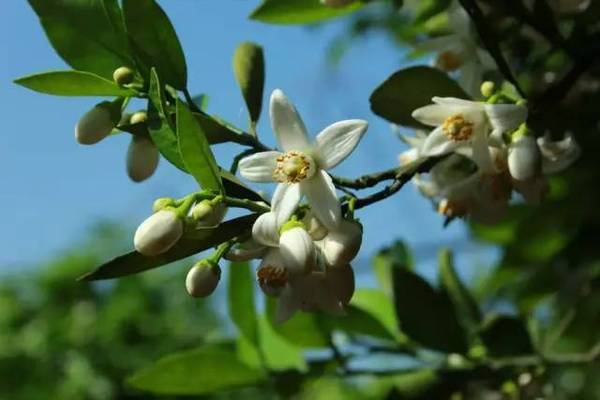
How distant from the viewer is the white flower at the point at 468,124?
0.96 meters

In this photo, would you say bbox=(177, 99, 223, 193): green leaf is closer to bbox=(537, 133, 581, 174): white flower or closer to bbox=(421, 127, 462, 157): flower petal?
bbox=(421, 127, 462, 157): flower petal

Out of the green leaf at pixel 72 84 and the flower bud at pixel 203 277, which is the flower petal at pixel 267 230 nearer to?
the flower bud at pixel 203 277

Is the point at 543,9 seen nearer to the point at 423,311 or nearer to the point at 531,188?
the point at 531,188

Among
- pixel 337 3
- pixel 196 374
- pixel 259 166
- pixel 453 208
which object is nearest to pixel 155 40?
pixel 259 166

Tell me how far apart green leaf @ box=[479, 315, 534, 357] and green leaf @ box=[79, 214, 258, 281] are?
67 cm

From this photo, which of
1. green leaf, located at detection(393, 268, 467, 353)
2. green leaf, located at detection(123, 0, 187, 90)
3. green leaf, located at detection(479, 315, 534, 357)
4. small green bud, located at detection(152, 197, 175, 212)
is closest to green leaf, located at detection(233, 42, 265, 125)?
green leaf, located at detection(123, 0, 187, 90)

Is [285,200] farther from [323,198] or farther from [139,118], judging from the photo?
[139,118]

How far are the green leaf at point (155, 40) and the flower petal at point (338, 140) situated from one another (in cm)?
15

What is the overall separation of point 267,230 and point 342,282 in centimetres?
Answer: 11

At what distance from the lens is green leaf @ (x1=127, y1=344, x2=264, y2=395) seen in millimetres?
1295

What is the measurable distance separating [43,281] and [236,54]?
317 centimetres

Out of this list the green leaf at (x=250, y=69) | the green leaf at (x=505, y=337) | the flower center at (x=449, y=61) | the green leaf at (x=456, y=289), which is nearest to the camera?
the green leaf at (x=250, y=69)

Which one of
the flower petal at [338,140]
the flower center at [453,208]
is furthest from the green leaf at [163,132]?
the flower center at [453,208]

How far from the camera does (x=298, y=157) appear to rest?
2.97 feet
